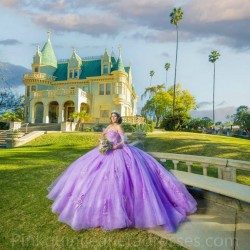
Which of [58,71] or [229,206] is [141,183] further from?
[58,71]

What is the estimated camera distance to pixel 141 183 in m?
4.01

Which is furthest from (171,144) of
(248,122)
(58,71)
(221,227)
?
(248,122)

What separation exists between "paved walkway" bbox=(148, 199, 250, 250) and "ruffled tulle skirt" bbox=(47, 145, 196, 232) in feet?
0.53

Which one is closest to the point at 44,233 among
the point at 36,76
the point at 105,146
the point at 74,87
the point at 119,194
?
the point at 119,194

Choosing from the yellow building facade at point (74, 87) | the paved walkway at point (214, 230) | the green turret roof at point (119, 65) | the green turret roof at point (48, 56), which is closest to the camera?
the paved walkway at point (214, 230)

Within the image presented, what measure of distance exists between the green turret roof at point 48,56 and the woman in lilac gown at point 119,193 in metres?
39.1

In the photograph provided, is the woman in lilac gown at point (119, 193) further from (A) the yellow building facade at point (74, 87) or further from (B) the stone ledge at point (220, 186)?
(A) the yellow building facade at point (74, 87)

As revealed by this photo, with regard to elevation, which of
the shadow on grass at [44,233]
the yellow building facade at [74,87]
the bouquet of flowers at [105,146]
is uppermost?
the yellow building facade at [74,87]

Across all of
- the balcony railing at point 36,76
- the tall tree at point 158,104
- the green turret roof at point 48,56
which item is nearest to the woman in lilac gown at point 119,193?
the balcony railing at point 36,76

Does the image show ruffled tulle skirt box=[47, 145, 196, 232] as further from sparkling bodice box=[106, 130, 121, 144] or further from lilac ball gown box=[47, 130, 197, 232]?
sparkling bodice box=[106, 130, 121, 144]

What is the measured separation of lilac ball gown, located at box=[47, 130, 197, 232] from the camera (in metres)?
Answer: 3.68

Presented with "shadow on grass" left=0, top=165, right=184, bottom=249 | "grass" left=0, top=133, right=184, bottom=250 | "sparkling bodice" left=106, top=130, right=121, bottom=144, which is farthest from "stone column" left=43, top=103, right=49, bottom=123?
"sparkling bodice" left=106, top=130, right=121, bottom=144

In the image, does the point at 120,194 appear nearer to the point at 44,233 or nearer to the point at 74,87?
the point at 44,233

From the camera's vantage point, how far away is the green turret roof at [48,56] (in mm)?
39969
